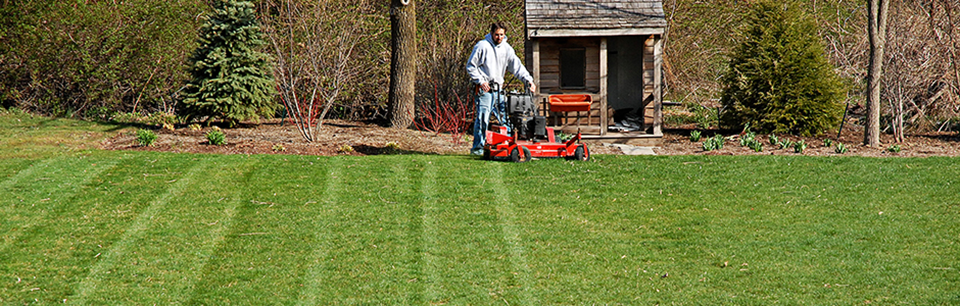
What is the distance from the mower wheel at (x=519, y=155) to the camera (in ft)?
27.4

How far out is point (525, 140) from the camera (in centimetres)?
865

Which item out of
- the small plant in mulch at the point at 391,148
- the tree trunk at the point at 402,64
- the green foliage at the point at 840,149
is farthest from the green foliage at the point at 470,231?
the tree trunk at the point at 402,64

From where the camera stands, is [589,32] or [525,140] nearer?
[525,140]

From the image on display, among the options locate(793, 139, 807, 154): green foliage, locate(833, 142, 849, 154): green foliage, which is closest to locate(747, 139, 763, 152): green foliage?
locate(793, 139, 807, 154): green foliage

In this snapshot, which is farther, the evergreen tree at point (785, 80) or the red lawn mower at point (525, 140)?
the evergreen tree at point (785, 80)

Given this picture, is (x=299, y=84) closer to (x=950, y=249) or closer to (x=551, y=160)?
(x=551, y=160)

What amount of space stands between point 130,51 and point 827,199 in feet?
36.1

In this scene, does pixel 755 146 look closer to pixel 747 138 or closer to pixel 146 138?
pixel 747 138

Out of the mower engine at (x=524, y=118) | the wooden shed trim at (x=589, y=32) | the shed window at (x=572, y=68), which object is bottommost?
the mower engine at (x=524, y=118)

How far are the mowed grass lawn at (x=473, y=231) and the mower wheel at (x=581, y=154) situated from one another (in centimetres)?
23

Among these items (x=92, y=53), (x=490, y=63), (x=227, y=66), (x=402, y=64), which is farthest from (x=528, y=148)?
(x=92, y=53)

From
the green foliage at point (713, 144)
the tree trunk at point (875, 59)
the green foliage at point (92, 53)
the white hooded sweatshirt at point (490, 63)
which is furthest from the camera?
the green foliage at point (92, 53)

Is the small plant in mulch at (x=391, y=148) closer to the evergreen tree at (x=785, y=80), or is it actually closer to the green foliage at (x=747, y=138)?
the green foliage at (x=747, y=138)

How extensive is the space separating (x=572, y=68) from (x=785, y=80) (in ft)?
11.2
